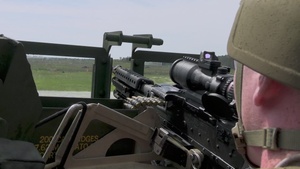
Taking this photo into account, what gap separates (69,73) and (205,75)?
464 cm

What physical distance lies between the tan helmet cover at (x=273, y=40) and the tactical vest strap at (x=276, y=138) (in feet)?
0.32

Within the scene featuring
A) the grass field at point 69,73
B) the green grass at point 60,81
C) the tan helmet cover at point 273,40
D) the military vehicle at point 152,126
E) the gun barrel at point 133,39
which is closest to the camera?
the tan helmet cover at point 273,40

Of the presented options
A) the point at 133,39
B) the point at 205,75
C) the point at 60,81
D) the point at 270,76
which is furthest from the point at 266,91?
the point at 60,81

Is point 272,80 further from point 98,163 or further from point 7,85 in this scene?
point 98,163

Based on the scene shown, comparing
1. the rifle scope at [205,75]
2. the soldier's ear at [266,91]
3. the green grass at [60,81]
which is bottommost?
the green grass at [60,81]

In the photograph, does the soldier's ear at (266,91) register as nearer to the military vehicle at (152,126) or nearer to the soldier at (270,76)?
the soldier at (270,76)

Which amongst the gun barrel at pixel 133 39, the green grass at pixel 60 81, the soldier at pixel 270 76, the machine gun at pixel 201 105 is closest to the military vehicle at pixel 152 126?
the machine gun at pixel 201 105

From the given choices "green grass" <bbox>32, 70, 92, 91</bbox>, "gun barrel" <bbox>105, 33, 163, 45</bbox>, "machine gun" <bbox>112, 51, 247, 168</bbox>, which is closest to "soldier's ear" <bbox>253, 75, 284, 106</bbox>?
"machine gun" <bbox>112, 51, 247, 168</bbox>

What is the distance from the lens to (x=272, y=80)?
0.93m

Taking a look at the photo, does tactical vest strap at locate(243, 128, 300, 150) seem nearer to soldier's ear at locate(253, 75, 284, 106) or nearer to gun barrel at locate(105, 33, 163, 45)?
soldier's ear at locate(253, 75, 284, 106)

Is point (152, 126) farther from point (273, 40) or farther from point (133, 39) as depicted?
point (273, 40)

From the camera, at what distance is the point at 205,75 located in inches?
131

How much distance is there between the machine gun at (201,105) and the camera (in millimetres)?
2816

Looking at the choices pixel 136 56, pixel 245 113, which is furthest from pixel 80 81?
pixel 245 113
